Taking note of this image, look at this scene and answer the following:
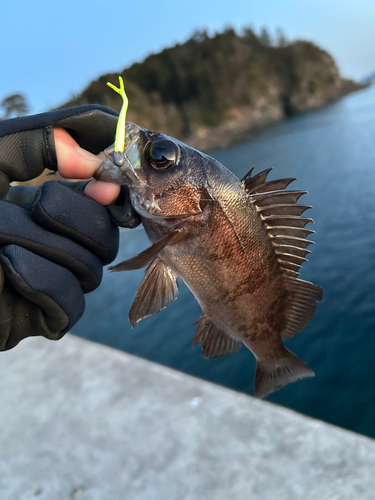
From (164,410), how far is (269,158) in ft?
61.9

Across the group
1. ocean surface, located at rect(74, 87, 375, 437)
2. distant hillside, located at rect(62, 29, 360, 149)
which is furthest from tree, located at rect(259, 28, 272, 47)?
ocean surface, located at rect(74, 87, 375, 437)

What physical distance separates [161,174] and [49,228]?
561 millimetres

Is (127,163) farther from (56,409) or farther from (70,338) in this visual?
(70,338)

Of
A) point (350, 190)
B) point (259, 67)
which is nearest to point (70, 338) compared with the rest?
point (350, 190)

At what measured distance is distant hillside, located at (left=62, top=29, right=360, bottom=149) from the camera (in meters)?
38.6

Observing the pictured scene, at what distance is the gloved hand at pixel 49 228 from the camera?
1.70 metres

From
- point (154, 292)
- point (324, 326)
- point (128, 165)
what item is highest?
point (128, 165)

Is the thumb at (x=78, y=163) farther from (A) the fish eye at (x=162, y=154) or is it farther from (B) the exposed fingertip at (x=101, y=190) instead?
(A) the fish eye at (x=162, y=154)

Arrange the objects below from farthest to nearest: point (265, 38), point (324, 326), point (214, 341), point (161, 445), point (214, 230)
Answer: point (265, 38)
point (324, 326)
point (161, 445)
point (214, 341)
point (214, 230)

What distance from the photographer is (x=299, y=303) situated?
1840 mm

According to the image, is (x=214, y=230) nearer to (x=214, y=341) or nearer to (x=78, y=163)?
(x=214, y=341)

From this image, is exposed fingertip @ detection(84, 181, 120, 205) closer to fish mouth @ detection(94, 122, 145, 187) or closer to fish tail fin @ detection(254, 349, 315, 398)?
fish mouth @ detection(94, 122, 145, 187)

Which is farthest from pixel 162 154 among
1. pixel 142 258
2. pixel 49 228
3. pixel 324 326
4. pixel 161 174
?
pixel 324 326

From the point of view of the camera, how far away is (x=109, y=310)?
8164 mm
